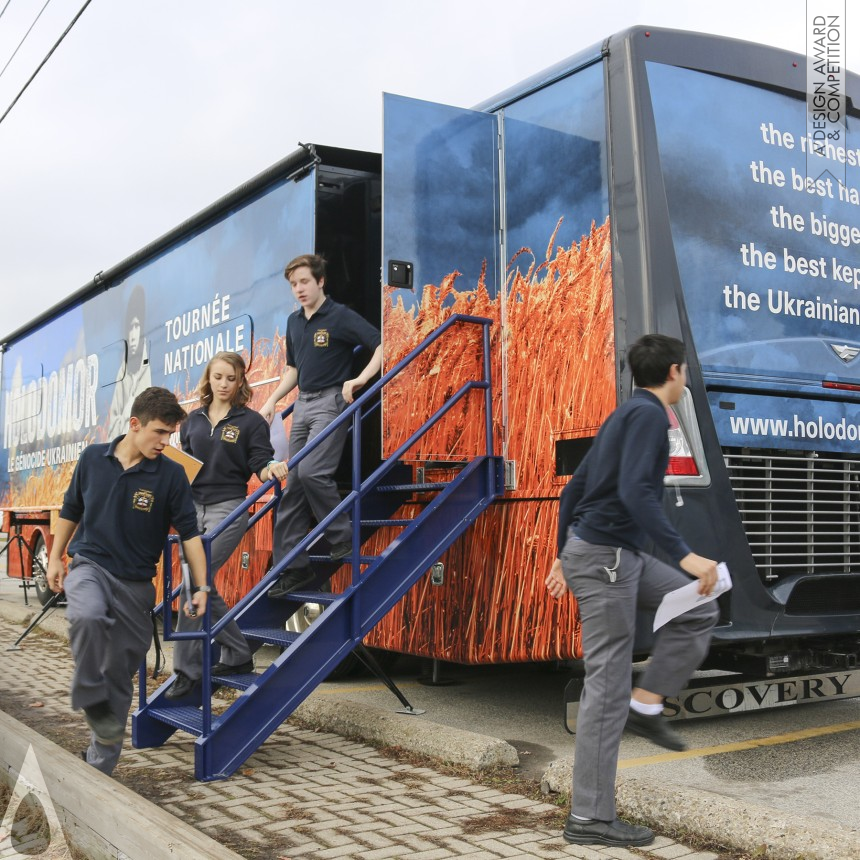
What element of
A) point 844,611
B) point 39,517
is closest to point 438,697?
point 844,611

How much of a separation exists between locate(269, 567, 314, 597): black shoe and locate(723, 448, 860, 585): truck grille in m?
2.25

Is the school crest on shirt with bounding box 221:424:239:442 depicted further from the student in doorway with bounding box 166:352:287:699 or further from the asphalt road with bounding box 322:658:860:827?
the asphalt road with bounding box 322:658:860:827

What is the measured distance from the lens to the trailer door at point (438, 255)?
5.71 metres

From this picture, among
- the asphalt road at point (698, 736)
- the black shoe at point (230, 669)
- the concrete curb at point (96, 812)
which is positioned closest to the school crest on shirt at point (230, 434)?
the black shoe at point (230, 669)

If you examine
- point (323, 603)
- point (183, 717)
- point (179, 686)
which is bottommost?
point (183, 717)

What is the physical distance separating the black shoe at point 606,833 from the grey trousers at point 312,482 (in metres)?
2.27

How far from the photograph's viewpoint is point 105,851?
346cm

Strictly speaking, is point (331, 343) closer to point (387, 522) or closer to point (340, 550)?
point (387, 522)

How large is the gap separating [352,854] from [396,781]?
37.8 inches

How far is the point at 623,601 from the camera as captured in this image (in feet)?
12.0

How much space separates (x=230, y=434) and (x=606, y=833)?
9.50 feet

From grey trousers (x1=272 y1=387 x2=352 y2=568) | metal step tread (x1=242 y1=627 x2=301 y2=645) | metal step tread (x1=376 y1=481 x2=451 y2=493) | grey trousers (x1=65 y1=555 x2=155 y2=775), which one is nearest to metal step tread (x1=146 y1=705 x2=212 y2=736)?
grey trousers (x1=65 y1=555 x2=155 y2=775)

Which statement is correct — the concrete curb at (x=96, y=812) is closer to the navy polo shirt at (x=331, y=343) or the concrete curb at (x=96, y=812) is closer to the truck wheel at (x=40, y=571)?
the navy polo shirt at (x=331, y=343)

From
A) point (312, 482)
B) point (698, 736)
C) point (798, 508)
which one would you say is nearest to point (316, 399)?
point (312, 482)
